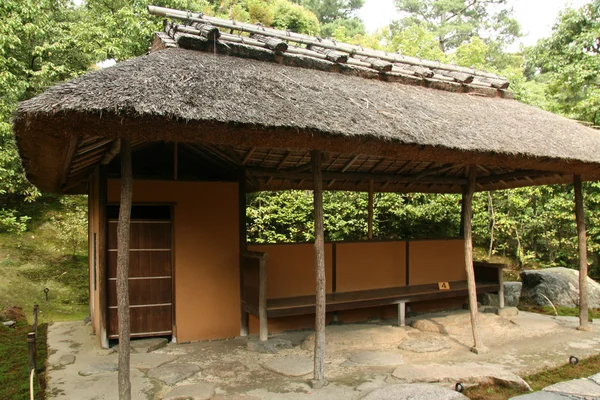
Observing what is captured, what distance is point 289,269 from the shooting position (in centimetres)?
754

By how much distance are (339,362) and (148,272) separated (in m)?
2.92

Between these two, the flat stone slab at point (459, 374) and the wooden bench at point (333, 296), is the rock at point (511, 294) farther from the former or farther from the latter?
the flat stone slab at point (459, 374)

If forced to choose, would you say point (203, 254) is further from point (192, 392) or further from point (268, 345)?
point (192, 392)

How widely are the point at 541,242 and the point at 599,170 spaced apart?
281 inches

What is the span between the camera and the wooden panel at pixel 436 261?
8984 millimetres

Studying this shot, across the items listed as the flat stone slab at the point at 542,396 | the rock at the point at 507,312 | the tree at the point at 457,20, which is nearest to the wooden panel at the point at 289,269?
the rock at the point at 507,312

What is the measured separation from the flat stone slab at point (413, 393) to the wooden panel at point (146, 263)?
3.49 metres

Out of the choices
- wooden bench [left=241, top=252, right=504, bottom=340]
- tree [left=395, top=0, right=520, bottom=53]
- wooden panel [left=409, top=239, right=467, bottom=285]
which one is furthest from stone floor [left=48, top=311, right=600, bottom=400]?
tree [left=395, top=0, right=520, bottom=53]

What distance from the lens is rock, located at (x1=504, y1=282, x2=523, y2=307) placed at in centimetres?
A: 918

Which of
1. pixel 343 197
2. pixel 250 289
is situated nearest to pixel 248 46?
pixel 250 289

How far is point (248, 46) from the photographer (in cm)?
625

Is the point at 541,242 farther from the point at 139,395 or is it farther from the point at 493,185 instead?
the point at 139,395

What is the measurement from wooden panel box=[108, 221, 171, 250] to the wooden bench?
118cm

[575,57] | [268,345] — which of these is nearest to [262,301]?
[268,345]
